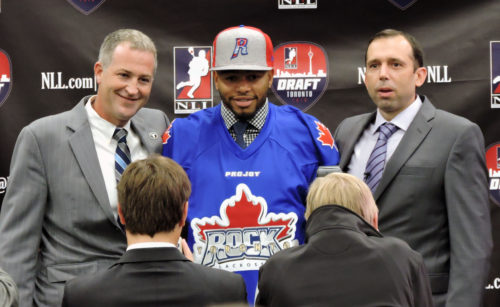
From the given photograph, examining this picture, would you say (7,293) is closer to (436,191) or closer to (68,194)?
(68,194)

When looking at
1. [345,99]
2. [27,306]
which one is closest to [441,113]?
[345,99]

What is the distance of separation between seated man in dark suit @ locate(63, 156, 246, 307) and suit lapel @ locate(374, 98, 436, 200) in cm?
120

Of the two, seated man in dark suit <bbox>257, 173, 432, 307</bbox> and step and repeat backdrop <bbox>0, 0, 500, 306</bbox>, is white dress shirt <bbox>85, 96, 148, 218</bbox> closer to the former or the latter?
step and repeat backdrop <bbox>0, 0, 500, 306</bbox>

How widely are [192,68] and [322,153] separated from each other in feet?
3.85

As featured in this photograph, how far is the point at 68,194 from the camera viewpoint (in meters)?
2.99

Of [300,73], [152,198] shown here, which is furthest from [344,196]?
[300,73]

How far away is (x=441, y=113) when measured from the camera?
328 centimetres

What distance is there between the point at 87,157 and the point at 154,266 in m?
1.09

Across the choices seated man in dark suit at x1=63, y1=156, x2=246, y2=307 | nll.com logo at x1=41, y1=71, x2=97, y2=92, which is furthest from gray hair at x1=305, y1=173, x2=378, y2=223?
nll.com logo at x1=41, y1=71, x2=97, y2=92

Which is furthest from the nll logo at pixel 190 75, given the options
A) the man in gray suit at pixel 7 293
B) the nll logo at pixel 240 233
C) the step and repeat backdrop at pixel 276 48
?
the man in gray suit at pixel 7 293

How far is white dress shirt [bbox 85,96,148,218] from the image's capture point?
9.98 feet

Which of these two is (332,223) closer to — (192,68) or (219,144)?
(219,144)

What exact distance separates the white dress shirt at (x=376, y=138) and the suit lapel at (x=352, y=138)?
30 mm

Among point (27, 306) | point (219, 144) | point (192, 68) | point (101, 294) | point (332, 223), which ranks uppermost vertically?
point (192, 68)
